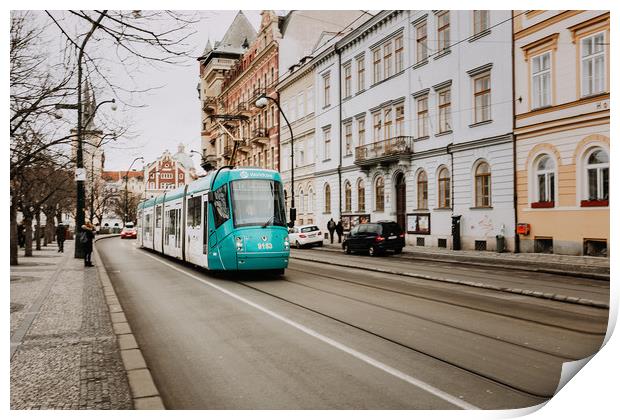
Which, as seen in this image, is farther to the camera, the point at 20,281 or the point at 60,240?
the point at 60,240

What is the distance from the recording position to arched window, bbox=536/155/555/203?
16.2m

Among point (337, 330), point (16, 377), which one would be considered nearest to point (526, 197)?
point (337, 330)

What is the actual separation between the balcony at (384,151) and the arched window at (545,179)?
1077cm

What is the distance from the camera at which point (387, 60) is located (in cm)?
2738

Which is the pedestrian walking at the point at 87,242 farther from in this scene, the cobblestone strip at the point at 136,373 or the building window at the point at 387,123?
the building window at the point at 387,123

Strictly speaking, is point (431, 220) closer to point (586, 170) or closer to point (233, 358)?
point (586, 170)

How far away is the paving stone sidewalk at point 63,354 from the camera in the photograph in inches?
200

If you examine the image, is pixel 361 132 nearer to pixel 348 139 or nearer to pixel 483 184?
pixel 348 139

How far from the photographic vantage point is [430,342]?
23.3ft
